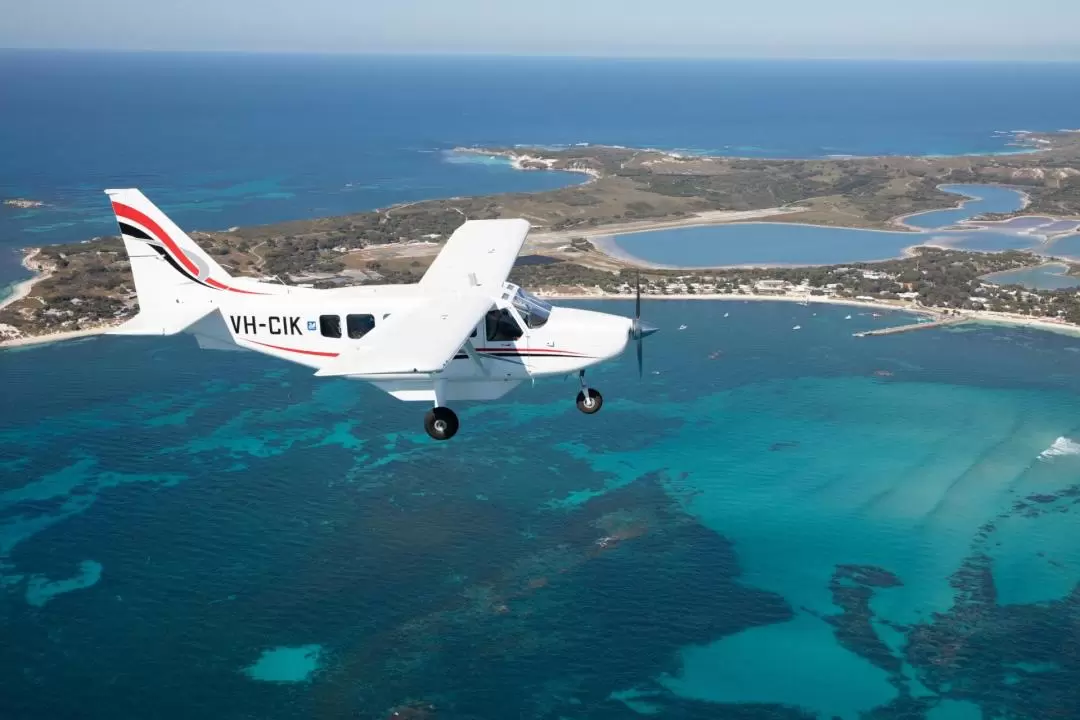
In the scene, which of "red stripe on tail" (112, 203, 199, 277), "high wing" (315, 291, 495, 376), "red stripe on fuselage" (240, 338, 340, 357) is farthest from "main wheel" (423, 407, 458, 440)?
"red stripe on tail" (112, 203, 199, 277)

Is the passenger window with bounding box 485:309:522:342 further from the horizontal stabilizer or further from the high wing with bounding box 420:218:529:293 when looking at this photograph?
the horizontal stabilizer

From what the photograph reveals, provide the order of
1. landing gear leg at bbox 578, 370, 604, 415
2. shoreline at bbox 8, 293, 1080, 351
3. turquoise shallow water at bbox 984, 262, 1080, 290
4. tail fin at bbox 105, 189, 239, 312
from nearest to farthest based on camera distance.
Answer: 1. landing gear leg at bbox 578, 370, 604, 415
2. tail fin at bbox 105, 189, 239, 312
3. shoreline at bbox 8, 293, 1080, 351
4. turquoise shallow water at bbox 984, 262, 1080, 290

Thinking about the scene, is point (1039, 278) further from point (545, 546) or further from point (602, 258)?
point (545, 546)

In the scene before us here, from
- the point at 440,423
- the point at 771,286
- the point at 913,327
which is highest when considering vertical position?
the point at 440,423

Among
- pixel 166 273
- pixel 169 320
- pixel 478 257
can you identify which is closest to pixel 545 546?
pixel 478 257

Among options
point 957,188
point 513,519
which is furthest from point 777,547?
point 957,188

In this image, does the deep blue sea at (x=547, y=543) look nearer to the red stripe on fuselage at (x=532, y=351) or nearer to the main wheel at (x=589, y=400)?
the main wheel at (x=589, y=400)

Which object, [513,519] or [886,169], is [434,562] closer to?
[513,519]
